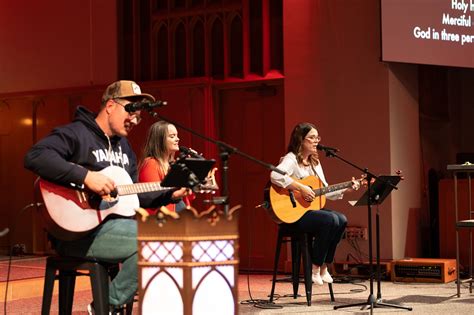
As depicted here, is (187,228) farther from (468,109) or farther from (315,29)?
(468,109)

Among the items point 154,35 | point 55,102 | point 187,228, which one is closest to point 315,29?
point 154,35

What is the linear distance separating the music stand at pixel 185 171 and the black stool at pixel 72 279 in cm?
56

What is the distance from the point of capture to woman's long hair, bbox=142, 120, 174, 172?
5848 millimetres

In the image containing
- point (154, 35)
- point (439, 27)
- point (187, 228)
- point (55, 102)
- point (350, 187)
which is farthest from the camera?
point (55, 102)

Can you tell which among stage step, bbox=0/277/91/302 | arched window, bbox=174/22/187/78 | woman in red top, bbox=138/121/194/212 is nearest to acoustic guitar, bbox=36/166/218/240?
woman in red top, bbox=138/121/194/212

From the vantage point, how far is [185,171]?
3752 mm

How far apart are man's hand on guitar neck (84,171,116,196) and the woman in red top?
1813 millimetres

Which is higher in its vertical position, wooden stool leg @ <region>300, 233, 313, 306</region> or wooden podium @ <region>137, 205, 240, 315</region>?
wooden podium @ <region>137, 205, 240, 315</region>

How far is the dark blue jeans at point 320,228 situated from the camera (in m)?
6.67

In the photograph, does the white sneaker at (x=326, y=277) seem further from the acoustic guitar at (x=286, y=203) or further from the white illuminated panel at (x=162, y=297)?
the white illuminated panel at (x=162, y=297)

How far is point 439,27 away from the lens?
8.45 meters

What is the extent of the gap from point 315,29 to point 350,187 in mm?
2583

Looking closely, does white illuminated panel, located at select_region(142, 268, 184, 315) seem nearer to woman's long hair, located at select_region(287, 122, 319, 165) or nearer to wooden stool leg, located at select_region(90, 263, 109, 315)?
wooden stool leg, located at select_region(90, 263, 109, 315)

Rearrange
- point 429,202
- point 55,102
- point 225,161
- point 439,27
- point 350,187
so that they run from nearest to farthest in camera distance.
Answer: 1. point 225,161
2. point 350,187
3. point 439,27
4. point 429,202
5. point 55,102
